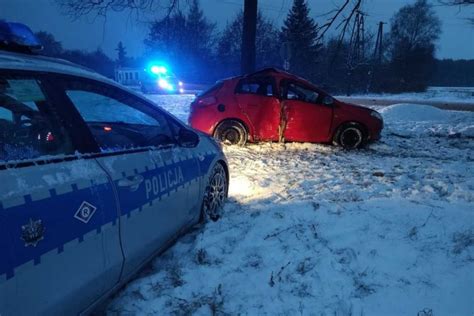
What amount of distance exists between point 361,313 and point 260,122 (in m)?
6.05

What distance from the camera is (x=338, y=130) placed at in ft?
28.0

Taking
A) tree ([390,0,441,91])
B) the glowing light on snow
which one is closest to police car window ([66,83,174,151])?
the glowing light on snow

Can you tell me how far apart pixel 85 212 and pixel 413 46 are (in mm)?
58730

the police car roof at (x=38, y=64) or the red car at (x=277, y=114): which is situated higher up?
the police car roof at (x=38, y=64)

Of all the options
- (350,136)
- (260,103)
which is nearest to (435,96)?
(350,136)

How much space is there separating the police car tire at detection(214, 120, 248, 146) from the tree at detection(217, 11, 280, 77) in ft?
139

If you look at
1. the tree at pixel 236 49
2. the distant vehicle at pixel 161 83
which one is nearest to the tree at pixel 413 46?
the tree at pixel 236 49

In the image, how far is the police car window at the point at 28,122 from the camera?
206 centimetres

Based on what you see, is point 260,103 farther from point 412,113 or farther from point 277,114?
point 412,113

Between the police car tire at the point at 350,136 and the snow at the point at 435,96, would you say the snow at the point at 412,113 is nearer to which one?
the police car tire at the point at 350,136

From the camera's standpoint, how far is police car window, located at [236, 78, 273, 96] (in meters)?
8.40

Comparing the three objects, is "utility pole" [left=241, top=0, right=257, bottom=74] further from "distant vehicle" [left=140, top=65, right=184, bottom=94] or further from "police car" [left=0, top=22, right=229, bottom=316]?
"distant vehicle" [left=140, top=65, right=184, bottom=94]

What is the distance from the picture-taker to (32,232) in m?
1.80

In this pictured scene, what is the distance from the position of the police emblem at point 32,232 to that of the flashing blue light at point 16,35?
1.15 meters
